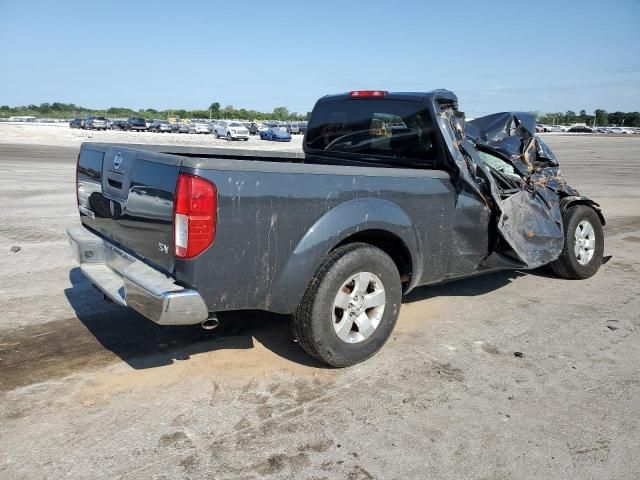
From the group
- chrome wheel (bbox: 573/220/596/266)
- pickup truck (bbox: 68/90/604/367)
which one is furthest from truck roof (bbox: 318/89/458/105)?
chrome wheel (bbox: 573/220/596/266)

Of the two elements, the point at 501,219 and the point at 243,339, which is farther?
the point at 501,219

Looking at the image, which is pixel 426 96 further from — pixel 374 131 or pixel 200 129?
pixel 200 129

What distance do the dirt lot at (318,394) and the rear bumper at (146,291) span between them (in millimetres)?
552

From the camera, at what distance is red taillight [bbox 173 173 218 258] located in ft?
9.93

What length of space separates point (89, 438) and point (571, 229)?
5.09 meters

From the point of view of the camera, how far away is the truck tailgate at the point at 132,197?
324cm

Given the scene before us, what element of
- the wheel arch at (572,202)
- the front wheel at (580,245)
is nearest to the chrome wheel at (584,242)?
the front wheel at (580,245)

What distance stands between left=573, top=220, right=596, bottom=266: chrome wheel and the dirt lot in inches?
28.8

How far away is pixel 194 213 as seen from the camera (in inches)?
120

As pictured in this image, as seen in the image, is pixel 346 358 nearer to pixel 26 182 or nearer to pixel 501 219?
pixel 501 219

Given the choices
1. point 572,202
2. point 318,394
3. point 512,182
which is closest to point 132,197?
point 318,394

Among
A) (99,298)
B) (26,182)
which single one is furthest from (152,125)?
(99,298)

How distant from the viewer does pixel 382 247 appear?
4.18 meters

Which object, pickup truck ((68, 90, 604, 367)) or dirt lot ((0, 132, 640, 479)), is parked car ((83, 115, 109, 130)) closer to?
dirt lot ((0, 132, 640, 479))
